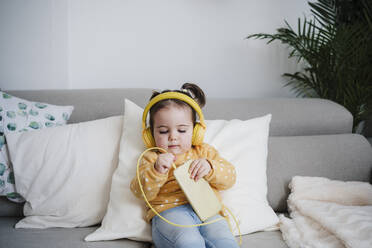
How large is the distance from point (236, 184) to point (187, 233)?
13.8 inches

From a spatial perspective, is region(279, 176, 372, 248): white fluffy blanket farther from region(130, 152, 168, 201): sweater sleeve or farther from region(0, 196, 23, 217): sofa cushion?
region(0, 196, 23, 217): sofa cushion

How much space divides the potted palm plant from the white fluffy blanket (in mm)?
712

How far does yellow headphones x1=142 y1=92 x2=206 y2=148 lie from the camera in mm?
1127

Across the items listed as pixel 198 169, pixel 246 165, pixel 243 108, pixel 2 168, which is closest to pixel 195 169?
pixel 198 169

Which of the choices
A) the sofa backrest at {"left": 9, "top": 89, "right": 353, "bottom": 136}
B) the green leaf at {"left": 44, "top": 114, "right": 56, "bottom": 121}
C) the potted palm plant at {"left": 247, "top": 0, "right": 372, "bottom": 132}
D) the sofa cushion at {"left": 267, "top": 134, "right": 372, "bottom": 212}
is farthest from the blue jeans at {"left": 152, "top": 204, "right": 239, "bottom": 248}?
the potted palm plant at {"left": 247, "top": 0, "right": 372, "bottom": 132}

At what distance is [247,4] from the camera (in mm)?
2018

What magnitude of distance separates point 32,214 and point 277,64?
1.82 m

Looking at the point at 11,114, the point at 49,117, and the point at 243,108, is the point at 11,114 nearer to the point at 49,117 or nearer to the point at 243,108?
the point at 49,117

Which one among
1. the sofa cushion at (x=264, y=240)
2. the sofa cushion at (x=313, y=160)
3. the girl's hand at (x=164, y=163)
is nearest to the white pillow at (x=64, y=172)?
the girl's hand at (x=164, y=163)

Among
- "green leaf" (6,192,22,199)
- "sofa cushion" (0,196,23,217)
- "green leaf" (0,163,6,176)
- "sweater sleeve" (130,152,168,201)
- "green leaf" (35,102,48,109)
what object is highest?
"green leaf" (35,102,48,109)

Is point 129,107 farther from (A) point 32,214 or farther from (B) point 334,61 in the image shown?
(B) point 334,61

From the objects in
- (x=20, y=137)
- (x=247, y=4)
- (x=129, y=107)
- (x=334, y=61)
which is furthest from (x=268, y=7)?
(x=20, y=137)

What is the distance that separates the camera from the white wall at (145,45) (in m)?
1.82

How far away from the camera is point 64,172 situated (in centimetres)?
131
